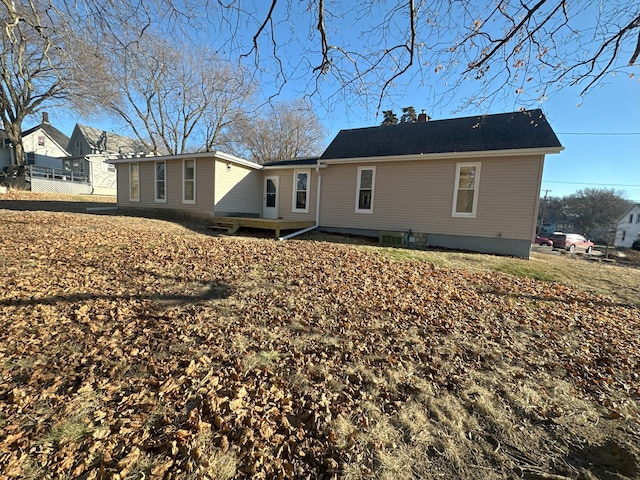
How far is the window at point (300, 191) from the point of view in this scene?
1186 centimetres

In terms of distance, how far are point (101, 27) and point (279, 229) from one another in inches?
249

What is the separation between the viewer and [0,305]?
322 centimetres

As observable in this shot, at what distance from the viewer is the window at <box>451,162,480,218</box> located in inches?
361

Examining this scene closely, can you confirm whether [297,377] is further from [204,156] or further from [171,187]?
[171,187]

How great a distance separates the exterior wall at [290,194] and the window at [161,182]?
4184mm

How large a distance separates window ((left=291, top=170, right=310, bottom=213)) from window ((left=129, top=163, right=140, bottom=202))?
7183 mm

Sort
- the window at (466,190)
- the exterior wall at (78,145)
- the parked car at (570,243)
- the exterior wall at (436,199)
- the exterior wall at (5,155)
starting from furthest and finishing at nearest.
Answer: the exterior wall at (78,145) < the exterior wall at (5,155) < the parked car at (570,243) < the window at (466,190) < the exterior wall at (436,199)

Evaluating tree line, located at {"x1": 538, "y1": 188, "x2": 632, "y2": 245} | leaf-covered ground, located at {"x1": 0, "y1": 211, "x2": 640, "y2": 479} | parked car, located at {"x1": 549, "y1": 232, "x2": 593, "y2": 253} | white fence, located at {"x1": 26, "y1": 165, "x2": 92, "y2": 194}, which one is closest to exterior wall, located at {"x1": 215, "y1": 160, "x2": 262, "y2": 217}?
leaf-covered ground, located at {"x1": 0, "y1": 211, "x2": 640, "y2": 479}

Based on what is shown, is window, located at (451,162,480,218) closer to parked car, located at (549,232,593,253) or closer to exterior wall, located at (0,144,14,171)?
parked car, located at (549,232,593,253)

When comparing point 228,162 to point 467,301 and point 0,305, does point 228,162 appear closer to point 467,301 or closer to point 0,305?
point 0,305

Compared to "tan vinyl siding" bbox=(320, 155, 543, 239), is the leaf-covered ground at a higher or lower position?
lower

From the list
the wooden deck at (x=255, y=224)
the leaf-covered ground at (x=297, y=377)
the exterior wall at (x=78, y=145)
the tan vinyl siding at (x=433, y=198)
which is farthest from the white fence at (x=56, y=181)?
the tan vinyl siding at (x=433, y=198)

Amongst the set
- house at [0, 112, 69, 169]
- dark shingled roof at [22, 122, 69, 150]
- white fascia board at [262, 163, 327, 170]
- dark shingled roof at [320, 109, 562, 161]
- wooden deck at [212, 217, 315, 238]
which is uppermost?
dark shingled roof at [22, 122, 69, 150]

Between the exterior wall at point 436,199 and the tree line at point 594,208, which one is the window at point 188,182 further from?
the tree line at point 594,208
